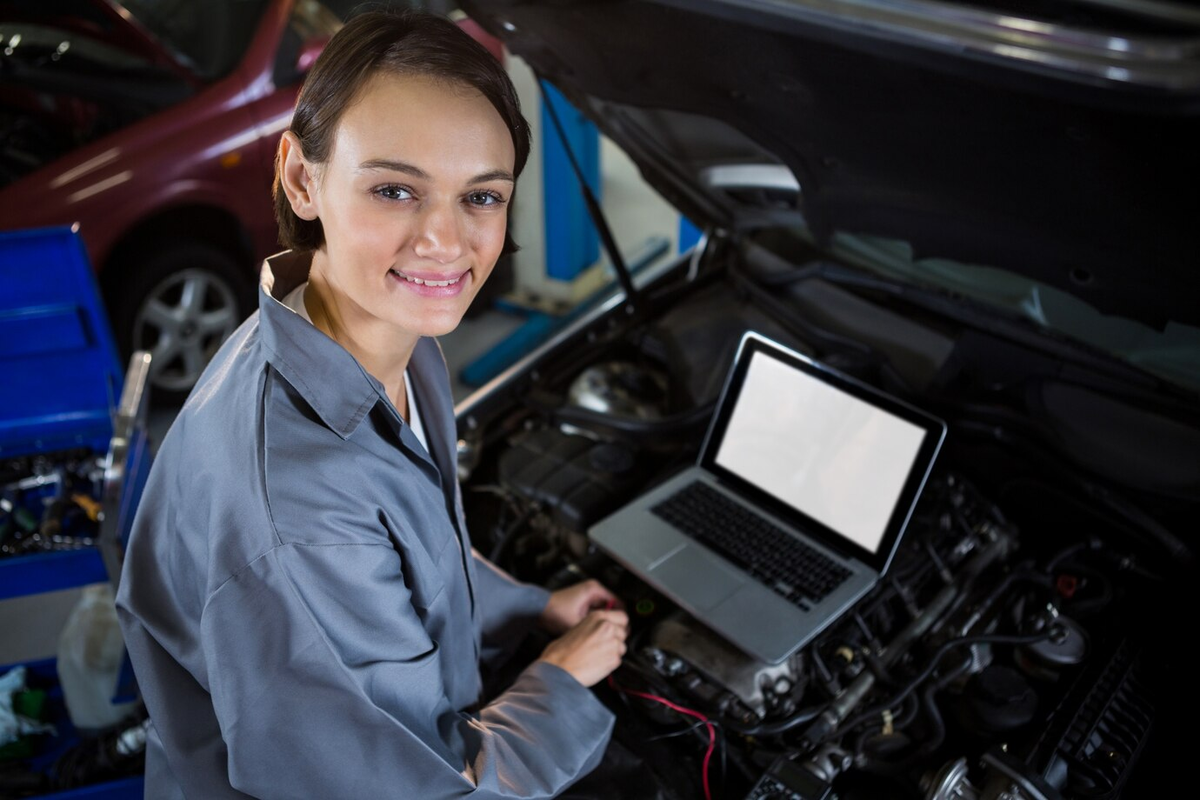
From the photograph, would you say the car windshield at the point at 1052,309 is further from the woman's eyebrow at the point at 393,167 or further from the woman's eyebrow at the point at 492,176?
the woman's eyebrow at the point at 393,167

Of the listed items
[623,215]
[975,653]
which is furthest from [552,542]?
[623,215]

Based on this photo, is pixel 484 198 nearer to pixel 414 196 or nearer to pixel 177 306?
pixel 414 196

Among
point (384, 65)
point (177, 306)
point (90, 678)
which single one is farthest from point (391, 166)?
point (177, 306)

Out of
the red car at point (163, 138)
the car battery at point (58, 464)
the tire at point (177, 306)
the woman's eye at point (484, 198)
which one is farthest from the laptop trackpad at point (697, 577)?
the red car at point (163, 138)

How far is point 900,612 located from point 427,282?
905 mm

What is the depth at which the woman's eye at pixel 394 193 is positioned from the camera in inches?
39.8

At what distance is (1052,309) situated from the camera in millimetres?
1555

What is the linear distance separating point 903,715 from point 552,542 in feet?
2.22

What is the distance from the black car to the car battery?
2.46 feet

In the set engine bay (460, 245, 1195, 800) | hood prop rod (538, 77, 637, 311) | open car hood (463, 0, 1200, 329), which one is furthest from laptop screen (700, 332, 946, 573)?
hood prop rod (538, 77, 637, 311)

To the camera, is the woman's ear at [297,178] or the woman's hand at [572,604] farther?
the woman's hand at [572,604]

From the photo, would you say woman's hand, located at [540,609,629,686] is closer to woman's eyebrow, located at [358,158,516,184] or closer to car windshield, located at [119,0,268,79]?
woman's eyebrow, located at [358,158,516,184]

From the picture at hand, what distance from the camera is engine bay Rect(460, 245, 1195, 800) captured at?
1250 millimetres

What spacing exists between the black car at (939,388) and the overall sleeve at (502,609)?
12cm
